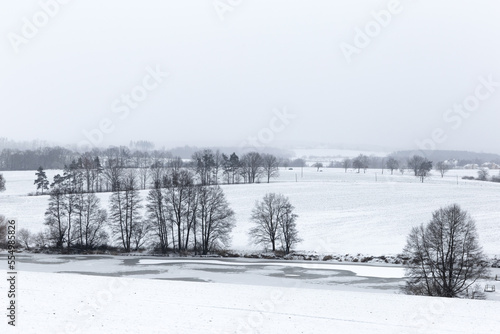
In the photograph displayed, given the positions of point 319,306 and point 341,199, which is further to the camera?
point 341,199

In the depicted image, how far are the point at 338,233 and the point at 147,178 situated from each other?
59267 millimetres

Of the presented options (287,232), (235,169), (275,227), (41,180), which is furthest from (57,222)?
(235,169)

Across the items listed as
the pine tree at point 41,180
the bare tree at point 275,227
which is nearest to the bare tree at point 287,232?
the bare tree at point 275,227

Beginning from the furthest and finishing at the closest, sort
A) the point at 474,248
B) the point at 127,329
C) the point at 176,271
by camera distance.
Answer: the point at 176,271 → the point at 474,248 → the point at 127,329

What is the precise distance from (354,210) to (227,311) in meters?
51.4

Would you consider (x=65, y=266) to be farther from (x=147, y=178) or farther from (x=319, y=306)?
(x=147, y=178)

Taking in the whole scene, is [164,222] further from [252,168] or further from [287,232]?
[252,168]

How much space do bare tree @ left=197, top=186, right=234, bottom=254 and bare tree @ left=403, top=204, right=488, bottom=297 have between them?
21.8 meters

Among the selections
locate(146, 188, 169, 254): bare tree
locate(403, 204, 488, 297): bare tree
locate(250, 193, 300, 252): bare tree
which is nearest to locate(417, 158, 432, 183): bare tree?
locate(250, 193, 300, 252): bare tree

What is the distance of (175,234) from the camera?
184 ft

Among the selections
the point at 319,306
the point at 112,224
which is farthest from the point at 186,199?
the point at 319,306

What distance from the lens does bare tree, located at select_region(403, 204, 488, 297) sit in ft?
96.5

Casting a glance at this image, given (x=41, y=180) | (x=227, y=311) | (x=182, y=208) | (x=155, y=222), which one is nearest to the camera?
(x=227, y=311)

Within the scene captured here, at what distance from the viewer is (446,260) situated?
102 feet
